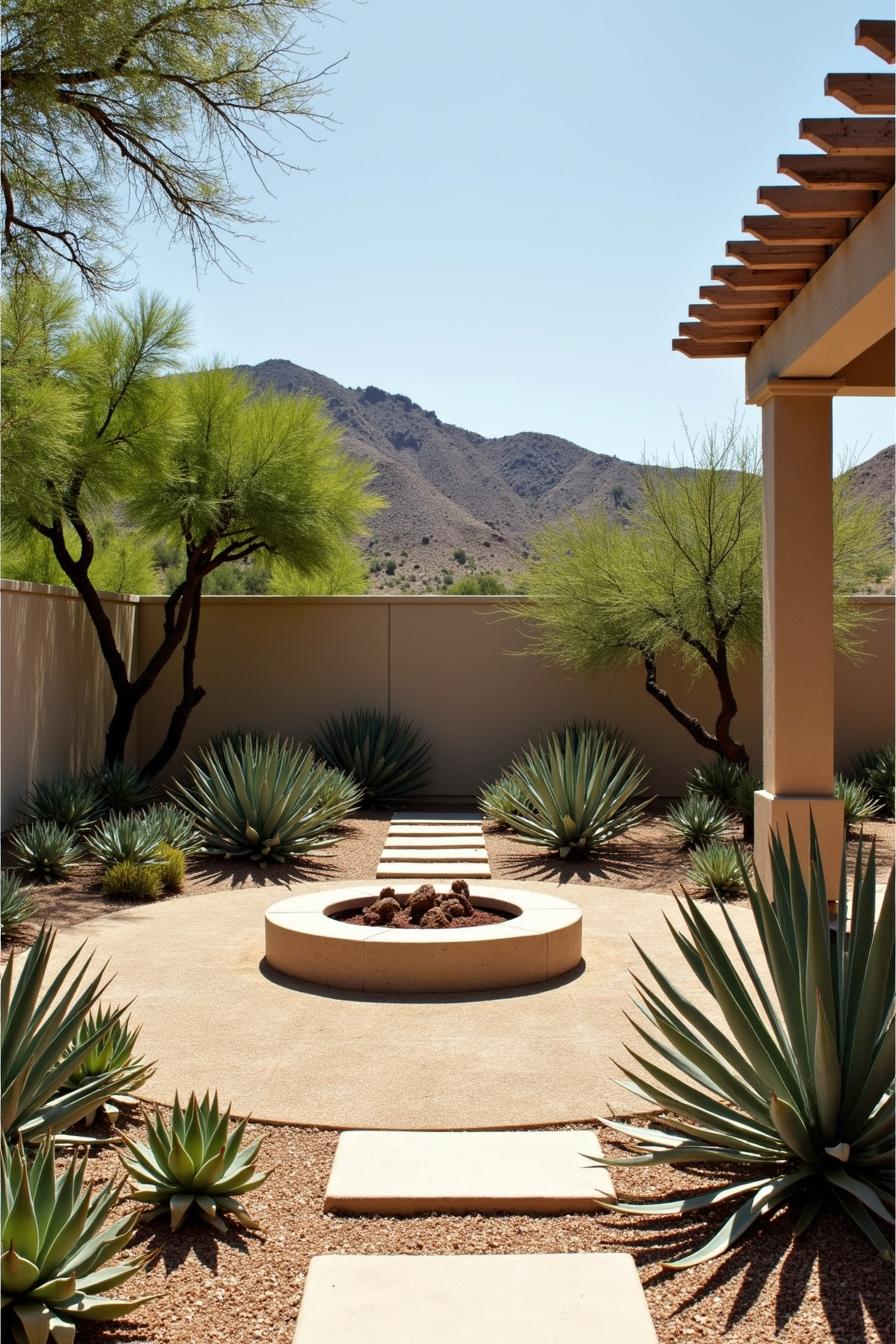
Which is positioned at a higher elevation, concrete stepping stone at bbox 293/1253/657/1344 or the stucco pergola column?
the stucco pergola column

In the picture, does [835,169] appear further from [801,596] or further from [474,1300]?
[474,1300]

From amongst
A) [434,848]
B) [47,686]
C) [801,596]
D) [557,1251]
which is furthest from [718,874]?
[47,686]

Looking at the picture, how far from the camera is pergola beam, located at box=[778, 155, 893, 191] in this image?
6074 mm

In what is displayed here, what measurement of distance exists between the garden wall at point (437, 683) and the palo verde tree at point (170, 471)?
0.51 metres

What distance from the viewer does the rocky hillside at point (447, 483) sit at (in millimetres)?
54094

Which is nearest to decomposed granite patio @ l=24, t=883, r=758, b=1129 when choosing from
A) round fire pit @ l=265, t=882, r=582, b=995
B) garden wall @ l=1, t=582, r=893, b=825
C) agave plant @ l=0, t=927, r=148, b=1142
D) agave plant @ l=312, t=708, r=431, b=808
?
round fire pit @ l=265, t=882, r=582, b=995

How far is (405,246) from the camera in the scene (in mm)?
14023

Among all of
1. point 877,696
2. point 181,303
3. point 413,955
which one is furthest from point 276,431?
point 413,955

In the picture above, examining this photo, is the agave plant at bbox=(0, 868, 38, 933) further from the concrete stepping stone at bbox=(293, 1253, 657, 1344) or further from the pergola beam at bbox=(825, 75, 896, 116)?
the pergola beam at bbox=(825, 75, 896, 116)

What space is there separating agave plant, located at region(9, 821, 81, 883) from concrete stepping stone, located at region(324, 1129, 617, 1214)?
241 inches

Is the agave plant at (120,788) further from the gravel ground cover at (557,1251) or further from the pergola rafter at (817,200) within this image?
the gravel ground cover at (557,1251)

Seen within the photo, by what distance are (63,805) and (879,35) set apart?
30.4 feet

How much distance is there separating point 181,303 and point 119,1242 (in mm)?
12273

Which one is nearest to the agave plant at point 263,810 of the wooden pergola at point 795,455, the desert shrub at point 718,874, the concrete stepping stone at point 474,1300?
the desert shrub at point 718,874
